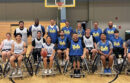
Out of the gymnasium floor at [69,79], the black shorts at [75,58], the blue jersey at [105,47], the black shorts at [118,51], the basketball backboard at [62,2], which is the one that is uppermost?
the basketball backboard at [62,2]

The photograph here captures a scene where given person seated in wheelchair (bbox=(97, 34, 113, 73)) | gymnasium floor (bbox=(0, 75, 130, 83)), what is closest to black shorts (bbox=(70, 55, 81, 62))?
gymnasium floor (bbox=(0, 75, 130, 83))

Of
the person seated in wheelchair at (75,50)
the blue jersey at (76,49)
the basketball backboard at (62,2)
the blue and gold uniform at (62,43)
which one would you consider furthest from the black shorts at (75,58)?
the basketball backboard at (62,2)

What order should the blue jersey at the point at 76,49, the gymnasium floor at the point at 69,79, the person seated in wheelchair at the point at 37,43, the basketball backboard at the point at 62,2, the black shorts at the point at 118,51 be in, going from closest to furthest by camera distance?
the gymnasium floor at the point at 69,79
the blue jersey at the point at 76,49
the black shorts at the point at 118,51
the person seated in wheelchair at the point at 37,43
the basketball backboard at the point at 62,2

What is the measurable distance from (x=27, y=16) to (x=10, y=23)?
1.10m

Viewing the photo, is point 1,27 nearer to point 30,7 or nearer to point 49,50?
point 30,7

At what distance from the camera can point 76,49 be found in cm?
411

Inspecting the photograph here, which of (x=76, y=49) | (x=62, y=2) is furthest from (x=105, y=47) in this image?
(x=62, y=2)

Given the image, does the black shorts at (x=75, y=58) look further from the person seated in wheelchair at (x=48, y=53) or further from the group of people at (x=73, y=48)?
the person seated in wheelchair at (x=48, y=53)

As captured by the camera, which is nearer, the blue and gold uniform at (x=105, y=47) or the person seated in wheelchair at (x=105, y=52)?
the person seated in wheelchair at (x=105, y=52)

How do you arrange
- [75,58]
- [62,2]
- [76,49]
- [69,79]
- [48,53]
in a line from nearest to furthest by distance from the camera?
[69,79], [75,58], [76,49], [48,53], [62,2]

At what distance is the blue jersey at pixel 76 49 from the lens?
411 cm

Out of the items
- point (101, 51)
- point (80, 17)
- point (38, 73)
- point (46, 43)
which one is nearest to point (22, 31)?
point (46, 43)

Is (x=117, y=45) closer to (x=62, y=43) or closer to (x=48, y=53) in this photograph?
(x=62, y=43)

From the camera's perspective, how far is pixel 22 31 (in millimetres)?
4844
